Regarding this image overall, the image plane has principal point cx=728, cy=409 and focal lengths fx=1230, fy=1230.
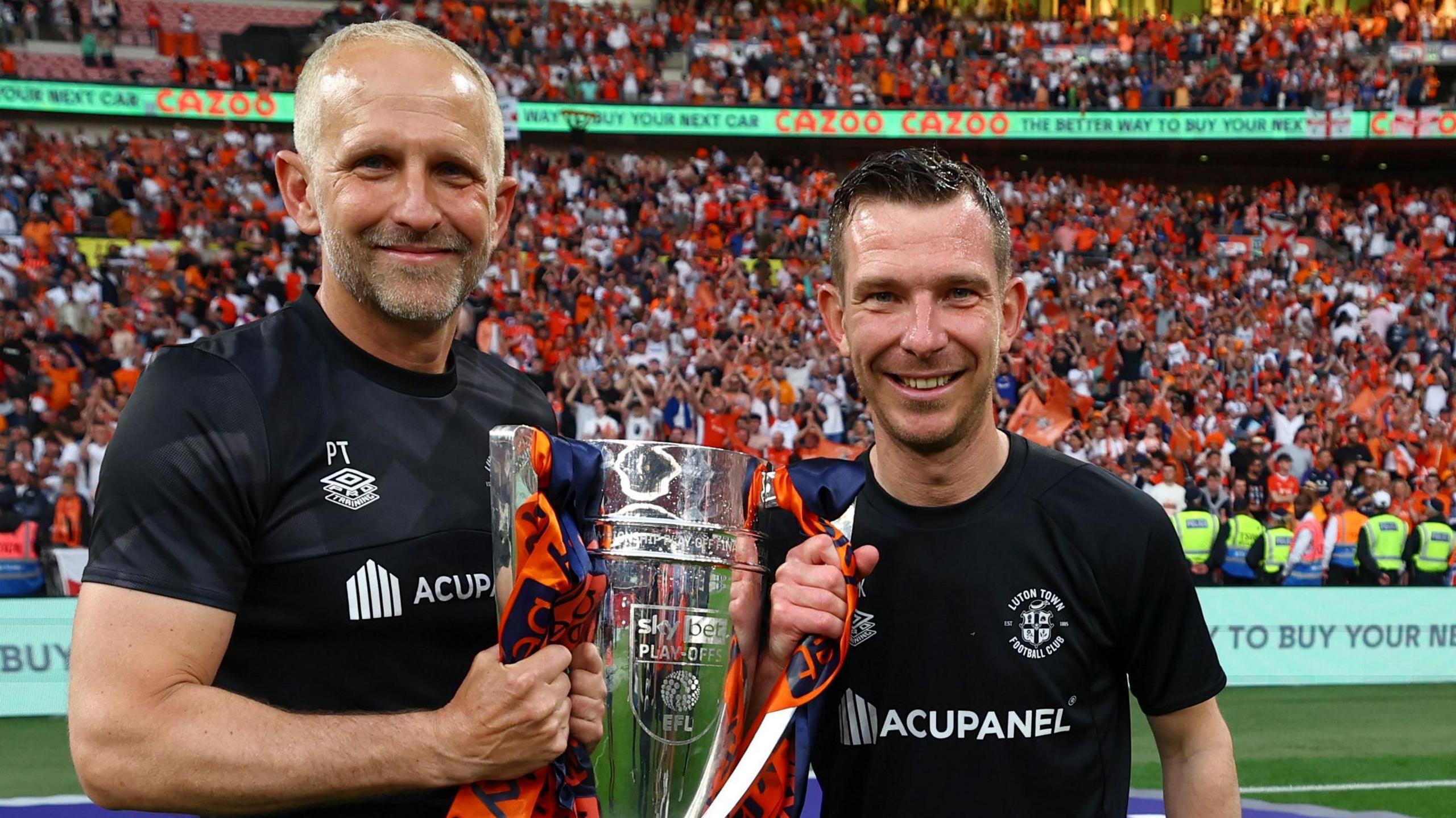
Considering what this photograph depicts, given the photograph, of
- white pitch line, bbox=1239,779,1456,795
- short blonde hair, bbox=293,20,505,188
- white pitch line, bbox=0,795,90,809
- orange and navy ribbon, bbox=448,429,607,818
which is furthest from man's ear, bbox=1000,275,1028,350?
white pitch line, bbox=0,795,90,809

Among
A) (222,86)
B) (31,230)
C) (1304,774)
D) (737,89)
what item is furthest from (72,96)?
(1304,774)

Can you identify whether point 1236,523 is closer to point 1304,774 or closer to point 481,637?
point 1304,774

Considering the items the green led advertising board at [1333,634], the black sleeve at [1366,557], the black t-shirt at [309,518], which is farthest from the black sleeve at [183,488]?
the black sleeve at [1366,557]

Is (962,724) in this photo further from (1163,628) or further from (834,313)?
(834,313)

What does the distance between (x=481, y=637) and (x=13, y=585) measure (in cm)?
810

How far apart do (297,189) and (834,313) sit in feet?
3.08

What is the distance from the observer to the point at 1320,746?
775cm

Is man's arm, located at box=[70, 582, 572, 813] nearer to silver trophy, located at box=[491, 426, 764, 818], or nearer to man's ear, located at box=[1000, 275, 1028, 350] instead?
silver trophy, located at box=[491, 426, 764, 818]

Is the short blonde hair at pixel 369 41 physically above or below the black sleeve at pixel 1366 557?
above

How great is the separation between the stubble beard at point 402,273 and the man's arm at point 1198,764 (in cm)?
141

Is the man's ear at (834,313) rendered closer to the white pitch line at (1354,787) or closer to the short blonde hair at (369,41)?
the short blonde hair at (369,41)

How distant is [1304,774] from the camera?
7090mm

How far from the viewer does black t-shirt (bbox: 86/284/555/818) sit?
172cm

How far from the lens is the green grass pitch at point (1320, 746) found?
6609 millimetres
